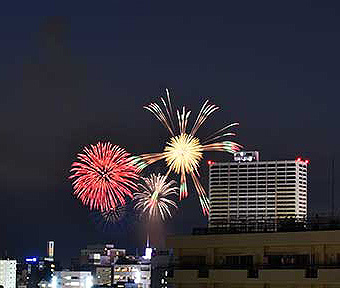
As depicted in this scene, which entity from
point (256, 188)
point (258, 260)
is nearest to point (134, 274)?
point (256, 188)

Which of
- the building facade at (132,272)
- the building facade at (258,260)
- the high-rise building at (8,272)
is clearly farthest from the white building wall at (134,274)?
the building facade at (258,260)

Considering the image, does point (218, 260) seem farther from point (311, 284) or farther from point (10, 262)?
point (10, 262)

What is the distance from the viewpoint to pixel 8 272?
420 ft

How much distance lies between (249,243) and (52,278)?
107608 millimetres

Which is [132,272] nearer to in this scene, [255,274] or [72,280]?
[72,280]

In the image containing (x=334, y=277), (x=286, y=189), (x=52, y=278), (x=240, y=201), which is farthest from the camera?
(x=52, y=278)

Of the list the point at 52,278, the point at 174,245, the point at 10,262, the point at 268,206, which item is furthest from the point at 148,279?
the point at 174,245

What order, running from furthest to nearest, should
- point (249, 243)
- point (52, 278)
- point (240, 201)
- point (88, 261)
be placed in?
point (88, 261) < point (52, 278) < point (240, 201) < point (249, 243)

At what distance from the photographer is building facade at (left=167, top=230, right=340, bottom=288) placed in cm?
1529

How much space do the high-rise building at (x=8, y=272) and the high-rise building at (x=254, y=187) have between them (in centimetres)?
4024

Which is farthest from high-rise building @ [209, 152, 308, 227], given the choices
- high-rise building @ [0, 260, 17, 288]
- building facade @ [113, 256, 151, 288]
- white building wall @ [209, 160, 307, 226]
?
high-rise building @ [0, 260, 17, 288]

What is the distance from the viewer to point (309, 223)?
15.8m

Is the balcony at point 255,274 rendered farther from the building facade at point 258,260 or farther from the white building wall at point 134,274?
the white building wall at point 134,274

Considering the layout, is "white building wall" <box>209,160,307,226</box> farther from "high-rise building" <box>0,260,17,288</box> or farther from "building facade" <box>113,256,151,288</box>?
"high-rise building" <box>0,260,17,288</box>
